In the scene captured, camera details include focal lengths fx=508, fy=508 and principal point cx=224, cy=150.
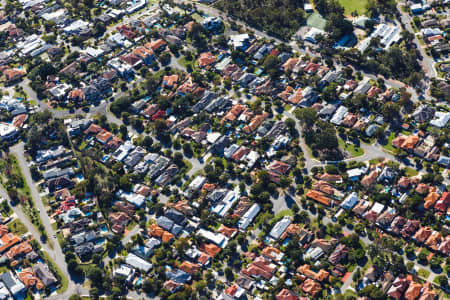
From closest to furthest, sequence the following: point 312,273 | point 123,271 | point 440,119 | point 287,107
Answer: point 312,273
point 123,271
point 440,119
point 287,107

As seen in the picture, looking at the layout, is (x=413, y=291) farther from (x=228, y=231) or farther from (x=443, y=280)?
(x=228, y=231)

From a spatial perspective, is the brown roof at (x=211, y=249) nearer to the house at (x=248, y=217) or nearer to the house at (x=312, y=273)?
the house at (x=248, y=217)

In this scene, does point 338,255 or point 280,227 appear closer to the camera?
point 338,255

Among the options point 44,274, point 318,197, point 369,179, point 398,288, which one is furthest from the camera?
point 369,179

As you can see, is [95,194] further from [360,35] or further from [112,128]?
[360,35]

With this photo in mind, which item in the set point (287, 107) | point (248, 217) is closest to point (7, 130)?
point (248, 217)

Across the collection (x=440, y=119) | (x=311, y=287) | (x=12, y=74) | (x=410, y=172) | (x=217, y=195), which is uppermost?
(x=12, y=74)

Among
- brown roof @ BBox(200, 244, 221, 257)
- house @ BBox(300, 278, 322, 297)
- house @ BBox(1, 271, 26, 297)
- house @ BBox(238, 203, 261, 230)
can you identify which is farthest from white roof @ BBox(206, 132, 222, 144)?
house @ BBox(1, 271, 26, 297)

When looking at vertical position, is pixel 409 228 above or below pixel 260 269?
above
